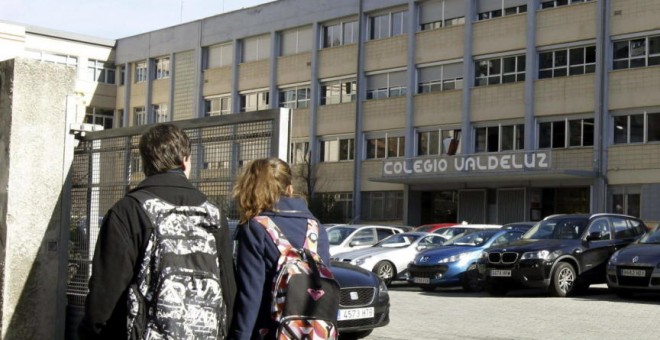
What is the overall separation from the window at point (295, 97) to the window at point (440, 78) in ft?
24.9

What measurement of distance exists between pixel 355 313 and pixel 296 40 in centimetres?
4082

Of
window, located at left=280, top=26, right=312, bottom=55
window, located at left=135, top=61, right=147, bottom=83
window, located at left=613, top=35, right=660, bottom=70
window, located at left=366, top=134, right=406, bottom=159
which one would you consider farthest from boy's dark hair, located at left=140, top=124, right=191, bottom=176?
window, located at left=135, top=61, right=147, bottom=83

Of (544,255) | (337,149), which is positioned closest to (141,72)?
(337,149)

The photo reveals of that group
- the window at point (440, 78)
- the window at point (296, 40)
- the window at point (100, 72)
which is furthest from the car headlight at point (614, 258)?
the window at point (100, 72)

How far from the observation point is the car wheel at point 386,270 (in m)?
22.5

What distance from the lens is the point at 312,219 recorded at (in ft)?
16.7

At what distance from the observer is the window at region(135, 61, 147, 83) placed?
61534 mm

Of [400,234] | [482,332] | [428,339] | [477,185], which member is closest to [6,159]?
[428,339]

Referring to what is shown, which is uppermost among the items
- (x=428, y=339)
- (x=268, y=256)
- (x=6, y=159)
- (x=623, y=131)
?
(x=623, y=131)

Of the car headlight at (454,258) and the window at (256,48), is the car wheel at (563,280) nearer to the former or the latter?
the car headlight at (454,258)

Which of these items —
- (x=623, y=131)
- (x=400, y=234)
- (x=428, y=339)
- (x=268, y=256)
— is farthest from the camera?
(x=623, y=131)

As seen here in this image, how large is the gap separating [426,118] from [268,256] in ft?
133

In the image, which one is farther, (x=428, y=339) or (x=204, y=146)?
(x=428, y=339)

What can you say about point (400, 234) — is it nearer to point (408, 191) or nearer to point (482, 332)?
point (482, 332)
